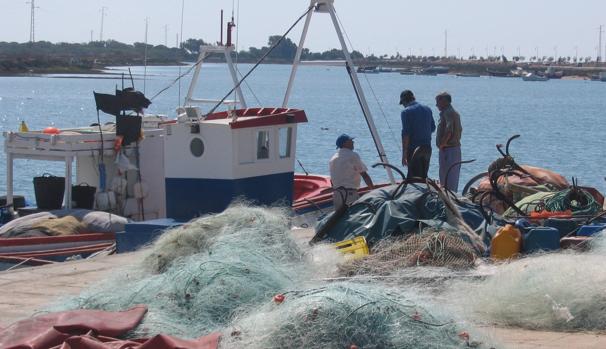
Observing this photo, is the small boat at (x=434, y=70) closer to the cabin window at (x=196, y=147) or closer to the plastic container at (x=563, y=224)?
the cabin window at (x=196, y=147)

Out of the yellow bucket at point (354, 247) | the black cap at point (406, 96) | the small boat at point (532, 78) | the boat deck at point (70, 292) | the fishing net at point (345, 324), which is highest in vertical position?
the black cap at point (406, 96)

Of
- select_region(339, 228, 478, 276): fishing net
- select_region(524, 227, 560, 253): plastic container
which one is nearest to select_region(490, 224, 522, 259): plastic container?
select_region(524, 227, 560, 253): plastic container

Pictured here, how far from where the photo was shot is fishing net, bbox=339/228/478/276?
8125mm

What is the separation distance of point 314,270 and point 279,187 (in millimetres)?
5751

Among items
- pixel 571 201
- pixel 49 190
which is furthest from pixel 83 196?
pixel 571 201

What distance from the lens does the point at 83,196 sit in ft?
45.6

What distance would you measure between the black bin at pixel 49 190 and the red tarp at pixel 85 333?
25.5 ft

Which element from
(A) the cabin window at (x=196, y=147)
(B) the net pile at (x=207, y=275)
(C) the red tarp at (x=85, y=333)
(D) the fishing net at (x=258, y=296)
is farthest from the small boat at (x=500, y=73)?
(C) the red tarp at (x=85, y=333)

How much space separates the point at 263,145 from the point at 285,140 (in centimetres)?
38

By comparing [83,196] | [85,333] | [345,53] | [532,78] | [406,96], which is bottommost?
[532,78]

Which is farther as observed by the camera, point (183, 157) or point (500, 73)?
point (500, 73)

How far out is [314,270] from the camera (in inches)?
314

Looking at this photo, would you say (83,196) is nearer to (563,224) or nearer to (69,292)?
(69,292)

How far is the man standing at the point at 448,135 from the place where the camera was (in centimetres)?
1234
